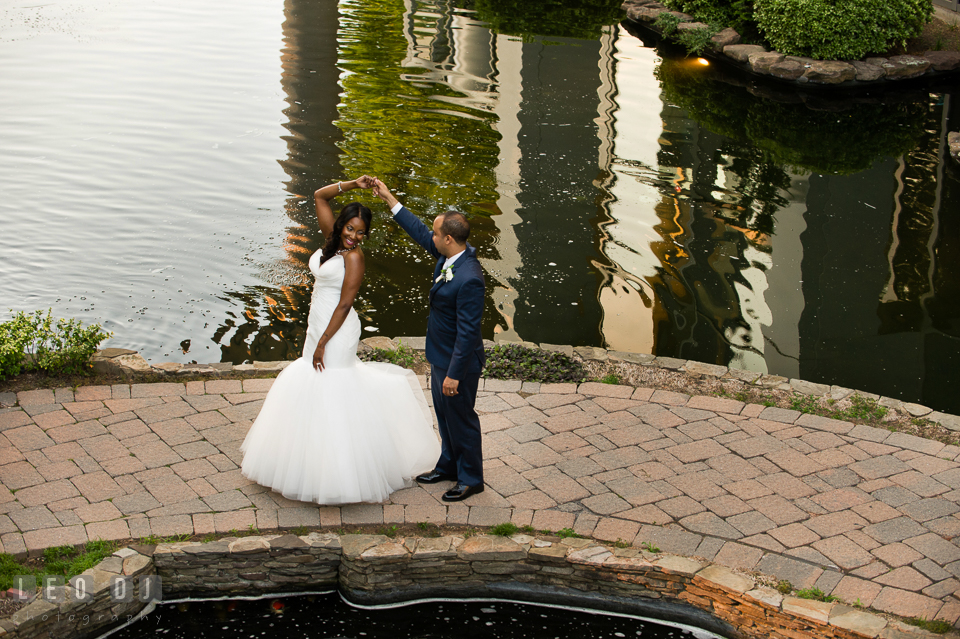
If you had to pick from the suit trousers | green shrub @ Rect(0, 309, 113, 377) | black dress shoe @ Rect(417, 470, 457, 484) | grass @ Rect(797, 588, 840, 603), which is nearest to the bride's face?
the suit trousers

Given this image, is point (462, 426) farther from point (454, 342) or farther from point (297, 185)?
point (297, 185)

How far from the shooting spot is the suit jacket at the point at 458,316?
15.6ft

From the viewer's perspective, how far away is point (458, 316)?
4.80 meters

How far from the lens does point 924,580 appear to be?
15.2 feet

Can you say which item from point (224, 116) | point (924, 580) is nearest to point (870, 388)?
point (924, 580)

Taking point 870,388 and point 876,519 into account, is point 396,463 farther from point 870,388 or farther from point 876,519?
point 870,388

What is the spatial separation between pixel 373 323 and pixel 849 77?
44.0 feet

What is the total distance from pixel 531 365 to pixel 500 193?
5085 millimetres

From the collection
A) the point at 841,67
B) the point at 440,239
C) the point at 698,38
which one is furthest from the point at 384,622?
A: the point at 698,38

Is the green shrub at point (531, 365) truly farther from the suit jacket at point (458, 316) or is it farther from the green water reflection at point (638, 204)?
the suit jacket at point (458, 316)

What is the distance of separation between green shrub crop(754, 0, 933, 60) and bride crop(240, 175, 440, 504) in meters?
14.9

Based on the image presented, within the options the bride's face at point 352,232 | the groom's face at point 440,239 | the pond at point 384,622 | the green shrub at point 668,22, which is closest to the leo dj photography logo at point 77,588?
the pond at point 384,622

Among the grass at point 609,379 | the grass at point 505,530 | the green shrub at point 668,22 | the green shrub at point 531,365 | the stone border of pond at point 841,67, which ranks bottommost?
the grass at point 505,530

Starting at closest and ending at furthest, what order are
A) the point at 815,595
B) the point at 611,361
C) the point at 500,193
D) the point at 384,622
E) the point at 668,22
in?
the point at 815,595, the point at 384,622, the point at 611,361, the point at 500,193, the point at 668,22
